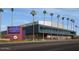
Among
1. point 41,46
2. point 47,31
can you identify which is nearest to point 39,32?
point 47,31

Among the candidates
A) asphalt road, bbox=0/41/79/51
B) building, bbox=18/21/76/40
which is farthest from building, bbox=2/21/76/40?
asphalt road, bbox=0/41/79/51

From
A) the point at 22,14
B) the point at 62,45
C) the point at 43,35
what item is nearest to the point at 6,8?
the point at 22,14

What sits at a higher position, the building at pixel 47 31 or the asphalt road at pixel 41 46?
the building at pixel 47 31

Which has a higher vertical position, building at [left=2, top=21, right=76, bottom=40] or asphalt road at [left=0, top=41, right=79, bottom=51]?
building at [left=2, top=21, right=76, bottom=40]

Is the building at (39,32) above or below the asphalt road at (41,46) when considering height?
above

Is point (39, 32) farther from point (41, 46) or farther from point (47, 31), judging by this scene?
point (41, 46)

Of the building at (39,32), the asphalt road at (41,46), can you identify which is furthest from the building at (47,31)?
the asphalt road at (41,46)

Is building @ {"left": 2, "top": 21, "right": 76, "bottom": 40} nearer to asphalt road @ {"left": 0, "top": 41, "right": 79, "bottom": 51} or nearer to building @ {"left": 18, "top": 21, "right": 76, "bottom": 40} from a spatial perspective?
building @ {"left": 18, "top": 21, "right": 76, "bottom": 40}

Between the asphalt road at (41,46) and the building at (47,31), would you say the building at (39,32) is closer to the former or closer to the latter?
the building at (47,31)
